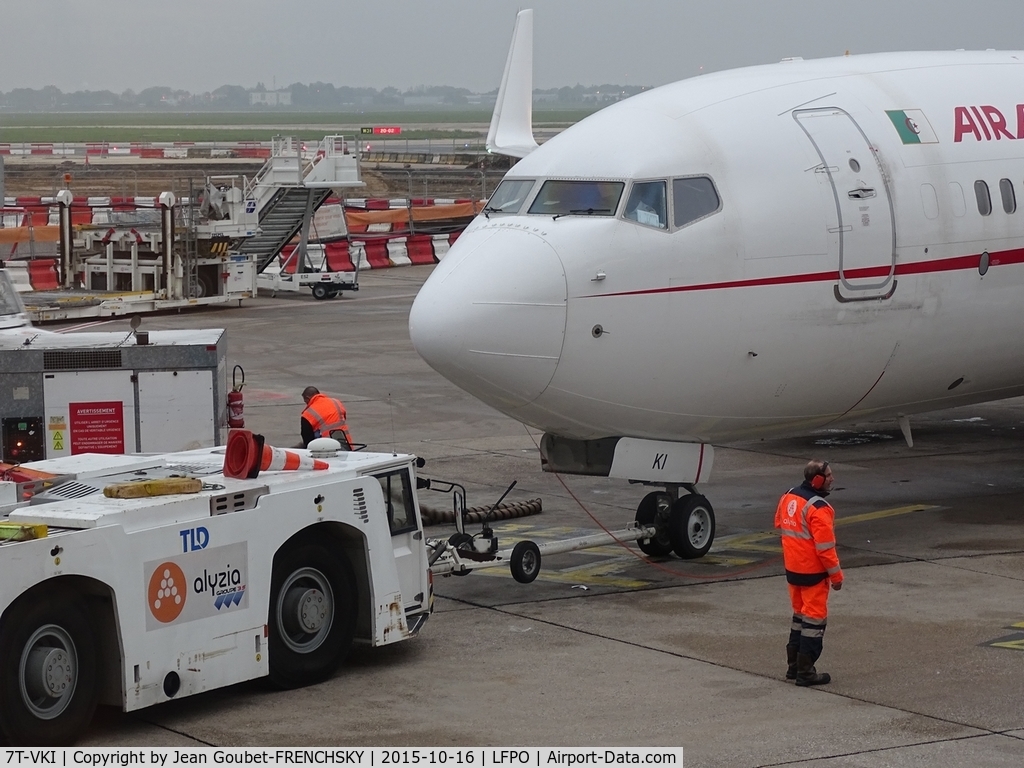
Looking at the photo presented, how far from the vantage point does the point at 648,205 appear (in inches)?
541

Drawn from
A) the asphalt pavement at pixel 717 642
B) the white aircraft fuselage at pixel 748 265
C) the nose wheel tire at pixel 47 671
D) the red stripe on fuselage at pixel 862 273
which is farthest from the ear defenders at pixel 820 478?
the nose wheel tire at pixel 47 671

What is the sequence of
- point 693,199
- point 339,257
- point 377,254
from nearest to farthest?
point 693,199, point 339,257, point 377,254

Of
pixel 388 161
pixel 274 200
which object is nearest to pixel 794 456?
pixel 274 200

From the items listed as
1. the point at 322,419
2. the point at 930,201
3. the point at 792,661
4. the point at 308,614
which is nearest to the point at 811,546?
the point at 792,661

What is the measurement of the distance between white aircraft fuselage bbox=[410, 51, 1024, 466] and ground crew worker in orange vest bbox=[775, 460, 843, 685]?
2.73 meters

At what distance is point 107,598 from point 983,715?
5.85 meters

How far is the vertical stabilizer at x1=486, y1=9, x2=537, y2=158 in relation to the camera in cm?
3125

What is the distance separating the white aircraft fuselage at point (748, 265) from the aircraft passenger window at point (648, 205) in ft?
0.07

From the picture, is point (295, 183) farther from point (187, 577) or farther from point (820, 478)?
point (187, 577)

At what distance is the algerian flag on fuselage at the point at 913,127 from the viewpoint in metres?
15.4

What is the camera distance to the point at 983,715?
10.4 metres

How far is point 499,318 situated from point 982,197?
227 inches

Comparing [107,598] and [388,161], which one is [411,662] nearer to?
[107,598]

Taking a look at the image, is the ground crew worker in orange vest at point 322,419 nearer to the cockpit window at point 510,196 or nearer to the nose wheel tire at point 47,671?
the cockpit window at point 510,196
